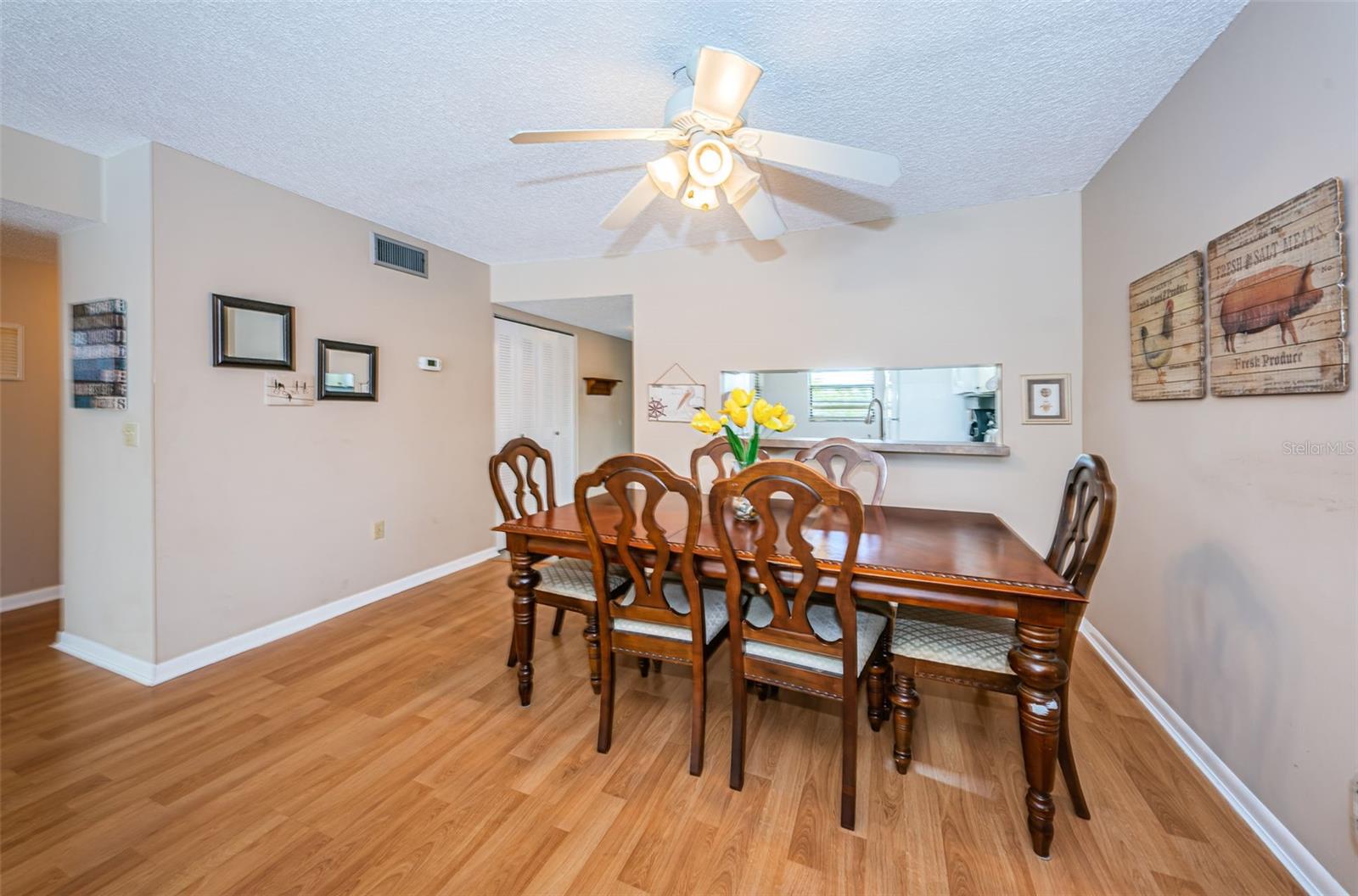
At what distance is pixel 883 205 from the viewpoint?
2918mm

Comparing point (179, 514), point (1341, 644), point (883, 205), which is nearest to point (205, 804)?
point (179, 514)

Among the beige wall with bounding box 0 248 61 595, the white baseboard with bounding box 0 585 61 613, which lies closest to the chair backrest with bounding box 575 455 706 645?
the beige wall with bounding box 0 248 61 595

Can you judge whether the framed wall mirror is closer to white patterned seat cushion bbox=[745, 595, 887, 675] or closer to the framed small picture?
the framed small picture

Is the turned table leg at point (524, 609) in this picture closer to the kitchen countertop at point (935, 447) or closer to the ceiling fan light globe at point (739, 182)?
the kitchen countertop at point (935, 447)

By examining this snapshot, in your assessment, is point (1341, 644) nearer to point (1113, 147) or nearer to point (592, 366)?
point (1113, 147)

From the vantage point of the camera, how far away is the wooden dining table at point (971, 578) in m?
1.35

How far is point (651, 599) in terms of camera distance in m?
1.74

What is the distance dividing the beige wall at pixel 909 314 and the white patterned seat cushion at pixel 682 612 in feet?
5.62

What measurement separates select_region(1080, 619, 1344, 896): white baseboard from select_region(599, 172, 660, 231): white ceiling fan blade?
2704mm

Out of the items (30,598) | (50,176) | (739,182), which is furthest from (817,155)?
(30,598)

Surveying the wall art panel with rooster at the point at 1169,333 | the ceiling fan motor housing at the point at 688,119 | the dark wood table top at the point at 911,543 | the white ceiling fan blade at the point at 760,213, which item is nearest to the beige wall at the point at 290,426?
the dark wood table top at the point at 911,543

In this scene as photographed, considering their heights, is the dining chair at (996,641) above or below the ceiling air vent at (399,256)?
below

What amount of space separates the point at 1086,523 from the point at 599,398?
473 centimetres

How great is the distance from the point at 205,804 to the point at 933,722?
2.53 metres
